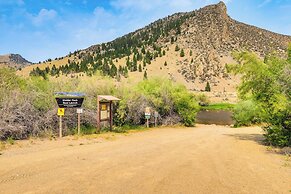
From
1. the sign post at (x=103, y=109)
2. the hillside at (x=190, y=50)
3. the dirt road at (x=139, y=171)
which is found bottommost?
the dirt road at (x=139, y=171)

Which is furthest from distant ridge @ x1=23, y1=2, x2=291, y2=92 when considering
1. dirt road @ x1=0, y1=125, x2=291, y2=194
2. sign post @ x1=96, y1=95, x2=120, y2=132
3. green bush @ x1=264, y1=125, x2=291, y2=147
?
dirt road @ x1=0, y1=125, x2=291, y2=194

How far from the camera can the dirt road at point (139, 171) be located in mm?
8047

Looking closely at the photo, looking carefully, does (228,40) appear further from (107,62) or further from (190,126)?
(190,126)

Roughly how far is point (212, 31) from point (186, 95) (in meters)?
109

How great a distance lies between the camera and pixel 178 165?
10648 millimetres

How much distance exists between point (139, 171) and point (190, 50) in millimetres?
113079

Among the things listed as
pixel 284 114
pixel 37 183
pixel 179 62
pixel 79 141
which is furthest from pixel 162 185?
pixel 179 62

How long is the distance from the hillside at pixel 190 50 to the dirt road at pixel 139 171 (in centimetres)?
8032

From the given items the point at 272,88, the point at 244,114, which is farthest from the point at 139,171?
the point at 244,114

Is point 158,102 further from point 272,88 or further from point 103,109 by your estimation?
point 272,88

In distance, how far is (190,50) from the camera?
120m

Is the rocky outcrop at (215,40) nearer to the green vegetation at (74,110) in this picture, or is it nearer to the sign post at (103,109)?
the green vegetation at (74,110)

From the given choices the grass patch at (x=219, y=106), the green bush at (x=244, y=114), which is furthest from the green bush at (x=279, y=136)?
the grass patch at (x=219, y=106)

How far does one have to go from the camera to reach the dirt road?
8047 mm
